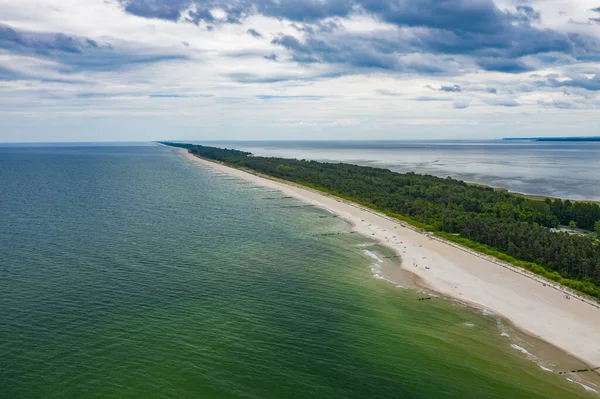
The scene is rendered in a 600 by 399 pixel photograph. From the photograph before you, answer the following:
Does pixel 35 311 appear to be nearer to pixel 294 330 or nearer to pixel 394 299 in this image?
pixel 294 330

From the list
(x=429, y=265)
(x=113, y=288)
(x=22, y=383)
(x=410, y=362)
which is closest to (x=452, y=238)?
(x=429, y=265)

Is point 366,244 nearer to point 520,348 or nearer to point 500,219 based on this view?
point 500,219

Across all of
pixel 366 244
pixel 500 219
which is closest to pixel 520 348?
pixel 366 244

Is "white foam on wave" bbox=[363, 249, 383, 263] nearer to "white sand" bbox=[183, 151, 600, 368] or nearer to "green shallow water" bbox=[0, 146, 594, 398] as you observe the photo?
"green shallow water" bbox=[0, 146, 594, 398]

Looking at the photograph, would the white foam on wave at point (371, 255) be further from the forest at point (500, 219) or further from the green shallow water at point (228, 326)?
the forest at point (500, 219)

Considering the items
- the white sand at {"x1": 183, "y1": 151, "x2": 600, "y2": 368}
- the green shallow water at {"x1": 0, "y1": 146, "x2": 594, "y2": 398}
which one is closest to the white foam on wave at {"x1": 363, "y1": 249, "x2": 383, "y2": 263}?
the green shallow water at {"x1": 0, "y1": 146, "x2": 594, "y2": 398}

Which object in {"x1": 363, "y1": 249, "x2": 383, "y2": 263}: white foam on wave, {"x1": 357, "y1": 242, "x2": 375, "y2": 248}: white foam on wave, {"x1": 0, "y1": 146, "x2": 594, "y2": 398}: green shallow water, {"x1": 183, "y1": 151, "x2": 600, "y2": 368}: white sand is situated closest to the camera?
{"x1": 0, "y1": 146, "x2": 594, "y2": 398}: green shallow water
